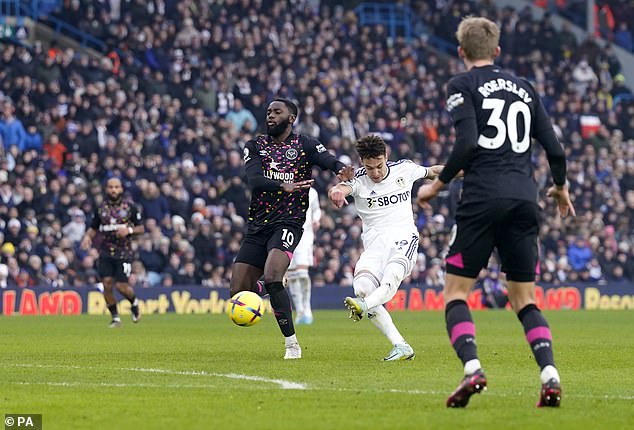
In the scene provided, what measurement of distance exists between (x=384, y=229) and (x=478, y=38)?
205 inches

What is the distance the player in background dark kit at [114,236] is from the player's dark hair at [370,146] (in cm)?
837

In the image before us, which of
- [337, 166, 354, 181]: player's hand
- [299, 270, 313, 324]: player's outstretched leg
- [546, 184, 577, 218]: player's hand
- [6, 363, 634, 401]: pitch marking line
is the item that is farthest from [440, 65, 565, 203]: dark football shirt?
[299, 270, 313, 324]: player's outstretched leg

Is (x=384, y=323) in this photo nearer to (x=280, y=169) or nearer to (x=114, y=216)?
(x=280, y=169)

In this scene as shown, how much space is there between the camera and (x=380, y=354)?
14195 mm

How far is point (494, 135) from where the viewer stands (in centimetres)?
856

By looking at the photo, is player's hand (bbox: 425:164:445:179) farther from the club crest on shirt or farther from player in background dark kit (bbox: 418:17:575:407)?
the club crest on shirt

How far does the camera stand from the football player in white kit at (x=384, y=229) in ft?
43.0

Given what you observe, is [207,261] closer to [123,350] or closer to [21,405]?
[123,350]

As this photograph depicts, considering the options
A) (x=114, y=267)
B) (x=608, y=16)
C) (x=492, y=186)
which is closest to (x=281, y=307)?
(x=492, y=186)

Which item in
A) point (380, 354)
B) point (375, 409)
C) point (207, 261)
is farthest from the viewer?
point (207, 261)

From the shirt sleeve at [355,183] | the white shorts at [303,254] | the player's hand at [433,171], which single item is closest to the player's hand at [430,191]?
the player's hand at [433,171]

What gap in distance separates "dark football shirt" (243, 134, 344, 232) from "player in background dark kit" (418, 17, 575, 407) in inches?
190

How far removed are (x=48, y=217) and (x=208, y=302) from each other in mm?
4284

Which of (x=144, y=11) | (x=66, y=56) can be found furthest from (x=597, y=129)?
(x=66, y=56)
